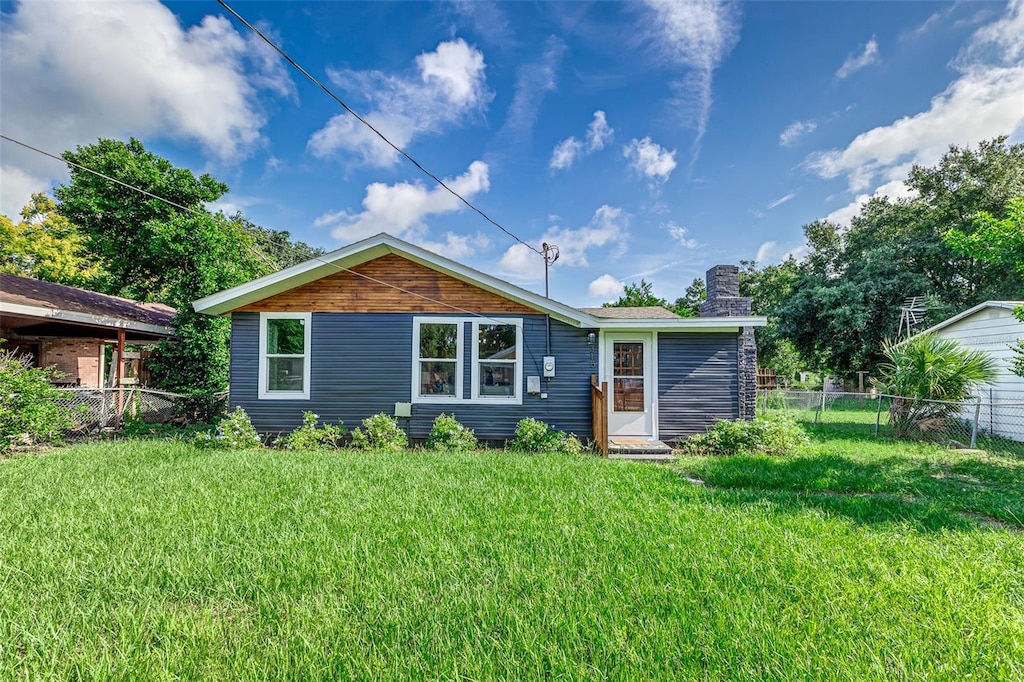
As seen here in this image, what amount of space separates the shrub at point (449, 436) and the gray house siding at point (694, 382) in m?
3.95

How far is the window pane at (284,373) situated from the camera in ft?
26.8

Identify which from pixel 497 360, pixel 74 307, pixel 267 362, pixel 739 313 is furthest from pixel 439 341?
pixel 74 307

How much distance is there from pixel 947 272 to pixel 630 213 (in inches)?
684

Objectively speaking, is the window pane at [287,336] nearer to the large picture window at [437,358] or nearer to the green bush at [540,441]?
the large picture window at [437,358]

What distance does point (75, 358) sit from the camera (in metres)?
12.2

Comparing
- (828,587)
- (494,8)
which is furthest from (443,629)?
(494,8)

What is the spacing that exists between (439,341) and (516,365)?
64.9 inches

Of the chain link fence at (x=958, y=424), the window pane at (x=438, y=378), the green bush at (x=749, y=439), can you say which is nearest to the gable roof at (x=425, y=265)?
the window pane at (x=438, y=378)

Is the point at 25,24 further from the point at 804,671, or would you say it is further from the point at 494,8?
the point at 804,671

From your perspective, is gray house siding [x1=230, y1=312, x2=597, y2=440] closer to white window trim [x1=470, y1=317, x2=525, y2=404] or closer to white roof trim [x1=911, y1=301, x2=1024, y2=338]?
white window trim [x1=470, y1=317, x2=525, y2=404]

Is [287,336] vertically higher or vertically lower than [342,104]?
lower

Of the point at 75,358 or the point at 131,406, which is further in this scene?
the point at 75,358

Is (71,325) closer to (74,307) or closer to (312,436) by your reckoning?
(74,307)

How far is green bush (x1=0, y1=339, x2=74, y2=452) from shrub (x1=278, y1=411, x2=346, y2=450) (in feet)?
13.5
